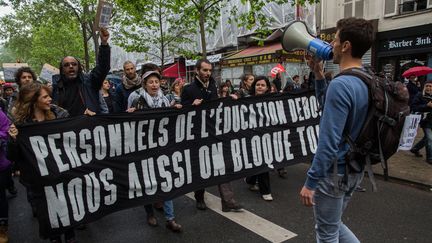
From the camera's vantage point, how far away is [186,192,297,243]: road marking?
3354 mm

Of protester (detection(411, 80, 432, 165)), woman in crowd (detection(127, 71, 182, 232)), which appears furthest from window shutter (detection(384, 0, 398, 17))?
woman in crowd (detection(127, 71, 182, 232))

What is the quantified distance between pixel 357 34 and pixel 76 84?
3.14 metres

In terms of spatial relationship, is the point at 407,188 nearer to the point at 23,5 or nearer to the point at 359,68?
the point at 359,68

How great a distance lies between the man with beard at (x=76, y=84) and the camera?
3.69 metres

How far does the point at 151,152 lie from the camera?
3.55m

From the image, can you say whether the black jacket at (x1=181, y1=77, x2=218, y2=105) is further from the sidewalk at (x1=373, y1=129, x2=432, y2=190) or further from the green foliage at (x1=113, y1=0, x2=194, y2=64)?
the green foliage at (x1=113, y1=0, x2=194, y2=64)

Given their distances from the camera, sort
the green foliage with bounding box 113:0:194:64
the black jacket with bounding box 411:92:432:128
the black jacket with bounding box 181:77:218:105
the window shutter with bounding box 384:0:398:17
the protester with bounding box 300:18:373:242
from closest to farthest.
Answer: the protester with bounding box 300:18:373:242 < the black jacket with bounding box 181:77:218:105 < the black jacket with bounding box 411:92:432:128 < the green foliage with bounding box 113:0:194:64 < the window shutter with bounding box 384:0:398:17

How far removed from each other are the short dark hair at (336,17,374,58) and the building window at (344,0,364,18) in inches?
524

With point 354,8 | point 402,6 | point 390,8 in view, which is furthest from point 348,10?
point 402,6

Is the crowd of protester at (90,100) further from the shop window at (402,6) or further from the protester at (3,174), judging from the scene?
the shop window at (402,6)

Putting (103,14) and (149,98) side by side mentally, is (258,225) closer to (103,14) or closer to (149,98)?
(149,98)

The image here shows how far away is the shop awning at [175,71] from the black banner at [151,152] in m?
20.2

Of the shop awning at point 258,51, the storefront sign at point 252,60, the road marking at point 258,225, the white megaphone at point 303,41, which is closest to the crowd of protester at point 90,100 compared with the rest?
the road marking at point 258,225

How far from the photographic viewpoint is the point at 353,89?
1.79 metres
